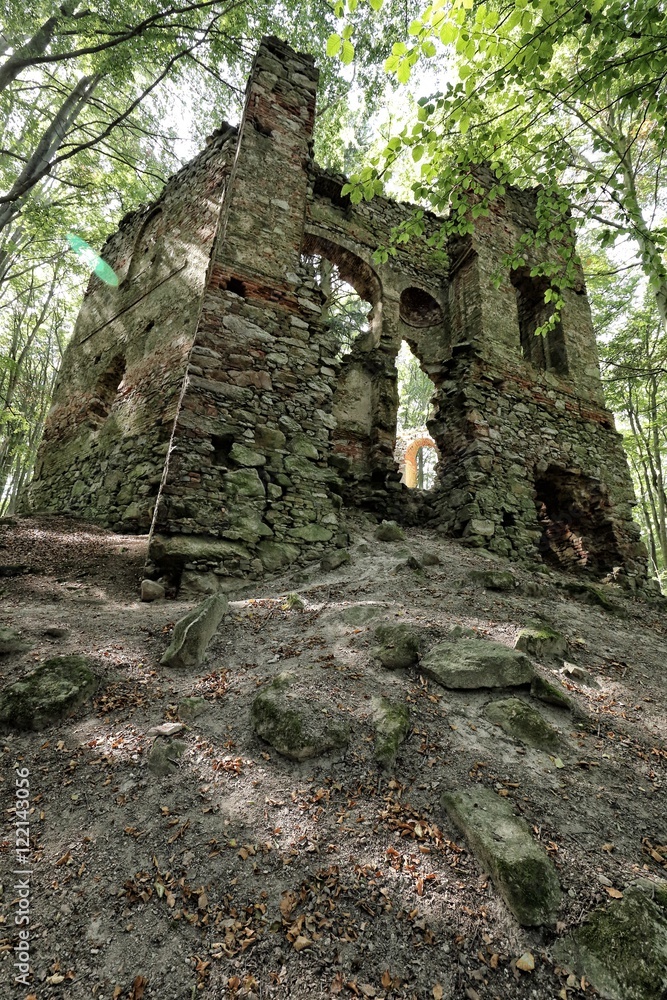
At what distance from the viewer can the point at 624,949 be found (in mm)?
1246

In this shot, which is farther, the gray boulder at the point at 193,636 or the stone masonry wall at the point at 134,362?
the stone masonry wall at the point at 134,362

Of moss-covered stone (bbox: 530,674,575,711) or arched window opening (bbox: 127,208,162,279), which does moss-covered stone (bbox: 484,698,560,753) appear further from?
arched window opening (bbox: 127,208,162,279)

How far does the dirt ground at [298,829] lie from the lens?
4.04 feet

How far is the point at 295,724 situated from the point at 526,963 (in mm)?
1192

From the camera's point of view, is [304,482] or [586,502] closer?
[304,482]

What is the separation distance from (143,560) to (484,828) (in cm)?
431

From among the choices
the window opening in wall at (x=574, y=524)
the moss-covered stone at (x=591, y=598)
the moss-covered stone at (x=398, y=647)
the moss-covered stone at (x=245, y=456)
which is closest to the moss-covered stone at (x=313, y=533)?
the moss-covered stone at (x=245, y=456)

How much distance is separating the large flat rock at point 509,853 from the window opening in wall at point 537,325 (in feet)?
30.6

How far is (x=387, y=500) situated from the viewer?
7488 mm

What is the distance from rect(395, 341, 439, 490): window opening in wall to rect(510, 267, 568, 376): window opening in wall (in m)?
6.06

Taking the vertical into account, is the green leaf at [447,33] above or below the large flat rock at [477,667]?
above

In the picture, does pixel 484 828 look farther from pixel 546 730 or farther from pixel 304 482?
pixel 304 482

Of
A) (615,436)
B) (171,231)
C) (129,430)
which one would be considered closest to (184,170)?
(171,231)

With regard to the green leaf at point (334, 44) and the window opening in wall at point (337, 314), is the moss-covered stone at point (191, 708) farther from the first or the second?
the window opening in wall at point (337, 314)
